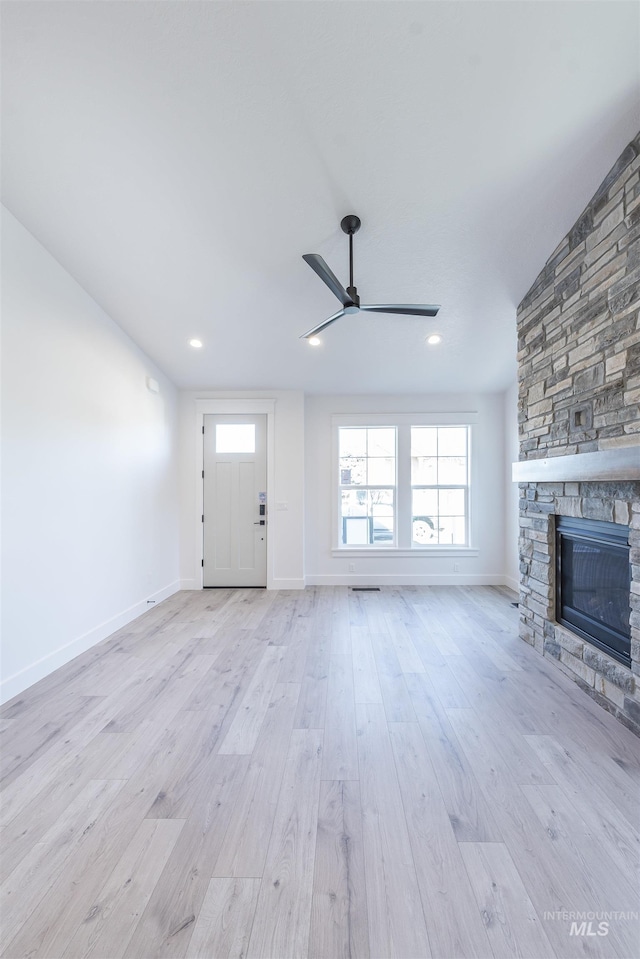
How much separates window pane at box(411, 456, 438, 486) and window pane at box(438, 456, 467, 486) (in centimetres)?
7

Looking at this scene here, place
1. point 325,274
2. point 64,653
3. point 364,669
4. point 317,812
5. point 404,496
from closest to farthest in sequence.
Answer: point 317,812
point 325,274
point 364,669
point 64,653
point 404,496

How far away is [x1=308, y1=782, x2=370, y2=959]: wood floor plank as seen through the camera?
3.91 feet

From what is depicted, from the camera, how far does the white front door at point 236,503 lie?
5461 mm

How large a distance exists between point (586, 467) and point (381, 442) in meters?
3.25

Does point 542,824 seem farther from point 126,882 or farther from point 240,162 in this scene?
point 240,162

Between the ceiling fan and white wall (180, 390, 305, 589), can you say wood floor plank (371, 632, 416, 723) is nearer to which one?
white wall (180, 390, 305, 589)

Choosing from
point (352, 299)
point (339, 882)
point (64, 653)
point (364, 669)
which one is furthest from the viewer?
point (64, 653)

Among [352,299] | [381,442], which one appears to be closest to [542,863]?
[352,299]

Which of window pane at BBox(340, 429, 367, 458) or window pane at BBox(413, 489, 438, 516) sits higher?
window pane at BBox(340, 429, 367, 458)

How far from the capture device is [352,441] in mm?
5738

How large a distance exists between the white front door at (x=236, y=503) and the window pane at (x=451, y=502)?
2391 mm

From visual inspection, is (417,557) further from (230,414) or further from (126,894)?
(126,894)

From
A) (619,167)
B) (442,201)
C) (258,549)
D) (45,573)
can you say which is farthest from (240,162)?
(258,549)

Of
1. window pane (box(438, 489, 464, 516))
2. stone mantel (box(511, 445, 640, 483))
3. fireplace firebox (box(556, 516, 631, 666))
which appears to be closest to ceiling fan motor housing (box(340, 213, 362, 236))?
stone mantel (box(511, 445, 640, 483))
